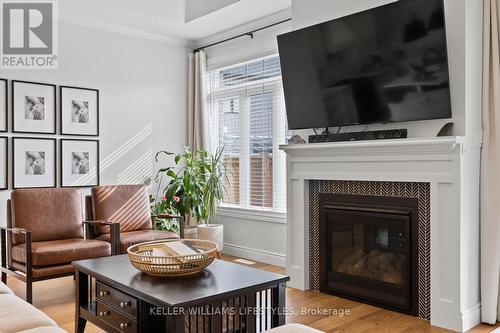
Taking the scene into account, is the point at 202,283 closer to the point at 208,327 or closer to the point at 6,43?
the point at 208,327

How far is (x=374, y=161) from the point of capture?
3.32m

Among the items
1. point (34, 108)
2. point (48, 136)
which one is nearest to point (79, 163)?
point (48, 136)

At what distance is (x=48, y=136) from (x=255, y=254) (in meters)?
2.51

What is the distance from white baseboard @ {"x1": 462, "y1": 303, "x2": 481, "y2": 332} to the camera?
2.90 m

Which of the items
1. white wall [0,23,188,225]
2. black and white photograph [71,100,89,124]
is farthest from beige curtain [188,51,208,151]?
black and white photograph [71,100,89,124]

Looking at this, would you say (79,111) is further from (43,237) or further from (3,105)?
(43,237)

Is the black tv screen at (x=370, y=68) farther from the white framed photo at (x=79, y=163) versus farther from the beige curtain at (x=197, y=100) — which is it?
the white framed photo at (x=79, y=163)

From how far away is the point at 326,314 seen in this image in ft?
10.5

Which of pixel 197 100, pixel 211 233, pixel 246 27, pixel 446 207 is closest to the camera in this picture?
pixel 446 207

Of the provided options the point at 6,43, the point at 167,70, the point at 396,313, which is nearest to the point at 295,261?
the point at 396,313

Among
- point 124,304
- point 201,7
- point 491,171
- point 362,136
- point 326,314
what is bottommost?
point 326,314

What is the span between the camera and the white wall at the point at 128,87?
482 cm

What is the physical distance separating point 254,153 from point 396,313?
243 cm

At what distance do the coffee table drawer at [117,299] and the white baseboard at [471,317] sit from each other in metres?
2.09
